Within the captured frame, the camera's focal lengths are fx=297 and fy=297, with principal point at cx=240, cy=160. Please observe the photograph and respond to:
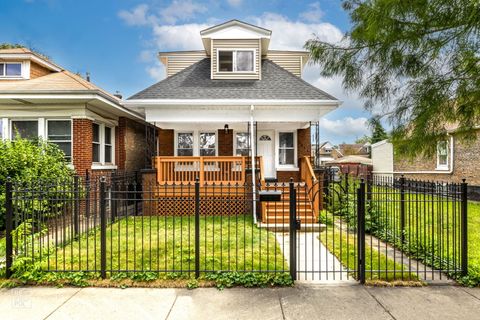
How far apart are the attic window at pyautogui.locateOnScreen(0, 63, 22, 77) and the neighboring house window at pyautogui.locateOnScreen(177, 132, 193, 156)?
7719 millimetres

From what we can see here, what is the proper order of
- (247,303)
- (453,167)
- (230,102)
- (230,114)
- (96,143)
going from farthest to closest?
(453,167)
(96,143)
(230,114)
(230,102)
(247,303)

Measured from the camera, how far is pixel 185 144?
1389cm

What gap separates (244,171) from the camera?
35.7 ft

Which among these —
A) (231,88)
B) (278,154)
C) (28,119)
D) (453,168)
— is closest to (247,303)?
(231,88)

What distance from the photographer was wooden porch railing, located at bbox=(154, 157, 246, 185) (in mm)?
10859

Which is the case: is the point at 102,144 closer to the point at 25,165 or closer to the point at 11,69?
the point at 25,165

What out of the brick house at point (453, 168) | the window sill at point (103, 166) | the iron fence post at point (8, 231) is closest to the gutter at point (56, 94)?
the window sill at point (103, 166)

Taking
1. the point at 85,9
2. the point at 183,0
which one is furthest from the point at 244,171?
the point at 85,9

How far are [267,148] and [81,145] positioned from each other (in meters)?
7.77

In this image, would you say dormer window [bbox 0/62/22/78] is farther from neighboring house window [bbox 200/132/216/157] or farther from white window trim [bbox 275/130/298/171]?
white window trim [bbox 275/130/298/171]

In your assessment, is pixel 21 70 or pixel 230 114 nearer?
pixel 230 114

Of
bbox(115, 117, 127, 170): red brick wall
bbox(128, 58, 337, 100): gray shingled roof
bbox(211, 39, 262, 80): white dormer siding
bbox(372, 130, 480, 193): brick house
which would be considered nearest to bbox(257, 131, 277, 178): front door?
bbox(128, 58, 337, 100): gray shingled roof

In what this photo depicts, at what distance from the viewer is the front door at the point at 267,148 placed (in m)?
13.9

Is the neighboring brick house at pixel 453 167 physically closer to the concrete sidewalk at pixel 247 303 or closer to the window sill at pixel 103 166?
the concrete sidewalk at pixel 247 303
